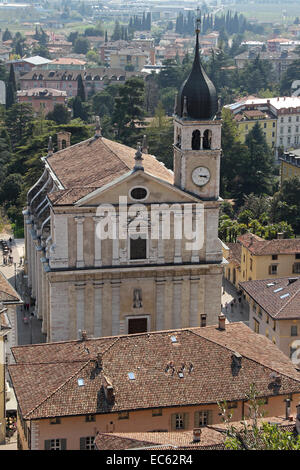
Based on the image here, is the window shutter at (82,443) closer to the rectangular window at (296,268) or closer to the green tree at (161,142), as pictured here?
the rectangular window at (296,268)

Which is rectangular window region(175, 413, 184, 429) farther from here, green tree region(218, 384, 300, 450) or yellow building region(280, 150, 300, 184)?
yellow building region(280, 150, 300, 184)

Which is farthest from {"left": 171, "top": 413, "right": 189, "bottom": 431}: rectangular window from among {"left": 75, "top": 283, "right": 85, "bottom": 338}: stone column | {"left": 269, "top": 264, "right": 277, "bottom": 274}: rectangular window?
{"left": 269, "top": 264, "right": 277, "bottom": 274}: rectangular window

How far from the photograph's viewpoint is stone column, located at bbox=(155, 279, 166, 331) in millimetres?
53594

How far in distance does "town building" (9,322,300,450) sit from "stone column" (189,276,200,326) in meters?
9.62

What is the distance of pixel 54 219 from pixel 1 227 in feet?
110

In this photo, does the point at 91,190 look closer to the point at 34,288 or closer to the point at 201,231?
the point at 201,231

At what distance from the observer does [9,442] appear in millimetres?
44719

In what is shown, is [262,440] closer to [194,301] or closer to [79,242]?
[79,242]

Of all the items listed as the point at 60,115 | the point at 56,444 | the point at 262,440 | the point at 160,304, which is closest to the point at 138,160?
the point at 160,304

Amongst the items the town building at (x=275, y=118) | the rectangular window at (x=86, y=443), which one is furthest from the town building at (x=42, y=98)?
the rectangular window at (x=86, y=443)

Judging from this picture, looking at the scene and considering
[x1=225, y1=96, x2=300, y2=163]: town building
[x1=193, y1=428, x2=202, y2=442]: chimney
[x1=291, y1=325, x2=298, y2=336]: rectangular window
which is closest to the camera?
[x1=193, y1=428, x2=202, y2=442]: chimney

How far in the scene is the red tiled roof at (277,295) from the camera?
54156mm

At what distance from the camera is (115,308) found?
53312 millimetres
